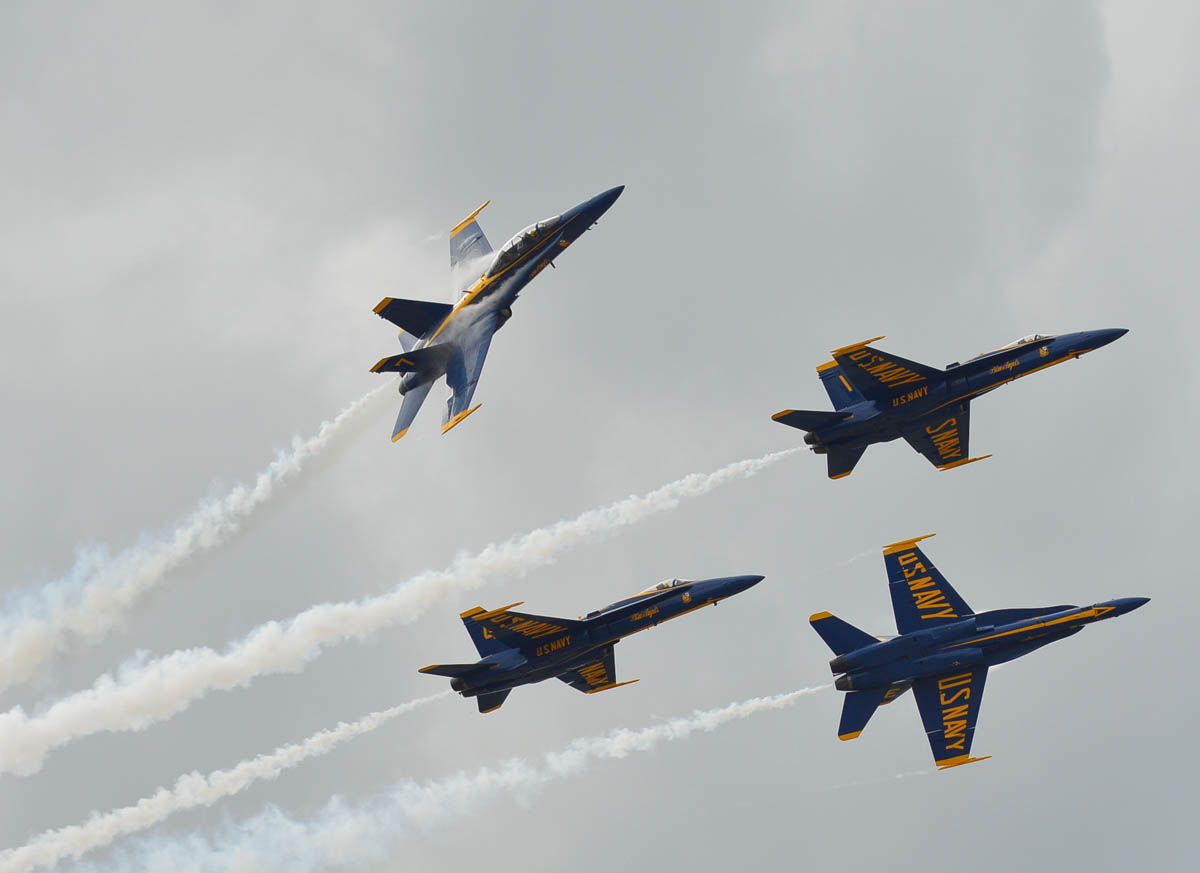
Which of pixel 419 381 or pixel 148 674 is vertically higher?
pixel 419 381

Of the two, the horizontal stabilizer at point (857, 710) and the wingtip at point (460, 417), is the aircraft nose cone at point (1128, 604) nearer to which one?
the horizontal stabilizer at point (857, 710)

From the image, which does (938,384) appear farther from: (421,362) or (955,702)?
(421,362)

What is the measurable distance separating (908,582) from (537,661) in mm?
15136

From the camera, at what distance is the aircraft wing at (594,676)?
79500 mm

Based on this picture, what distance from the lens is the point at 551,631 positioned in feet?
251

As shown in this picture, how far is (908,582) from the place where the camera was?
79.4 m

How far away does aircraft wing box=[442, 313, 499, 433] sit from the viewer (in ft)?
268

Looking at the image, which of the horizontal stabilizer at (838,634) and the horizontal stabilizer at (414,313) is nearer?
the horizontal stabilizer at (838,634)

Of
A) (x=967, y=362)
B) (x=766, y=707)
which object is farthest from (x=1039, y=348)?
(x=766, y=707)

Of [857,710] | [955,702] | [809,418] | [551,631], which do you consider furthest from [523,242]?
[955,702]

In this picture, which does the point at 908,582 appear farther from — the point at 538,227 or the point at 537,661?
the point at 538,227

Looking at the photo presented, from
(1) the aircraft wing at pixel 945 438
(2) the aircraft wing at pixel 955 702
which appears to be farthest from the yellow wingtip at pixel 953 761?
(1) the aircraft wing at pixel 945 438

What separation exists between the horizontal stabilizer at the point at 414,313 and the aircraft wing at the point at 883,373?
55.2 ft

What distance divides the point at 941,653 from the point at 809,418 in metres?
10.4
